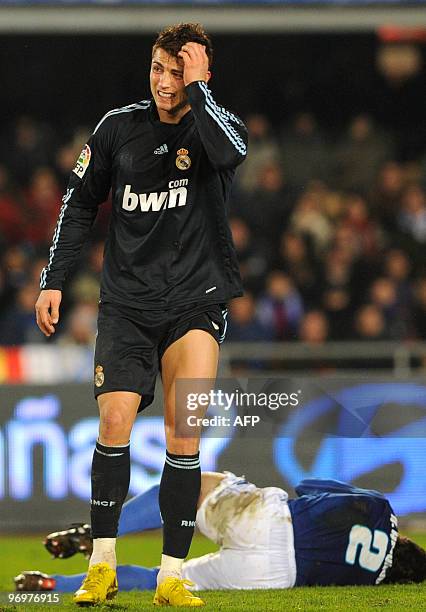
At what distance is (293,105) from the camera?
570 inches

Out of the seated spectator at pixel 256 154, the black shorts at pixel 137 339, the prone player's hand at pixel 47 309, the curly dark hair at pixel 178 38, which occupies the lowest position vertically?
the black shorts at pixel 137 339

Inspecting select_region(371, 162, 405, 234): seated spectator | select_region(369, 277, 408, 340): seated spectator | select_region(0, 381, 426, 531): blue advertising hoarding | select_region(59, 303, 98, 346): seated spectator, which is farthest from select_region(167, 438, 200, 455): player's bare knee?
select_region(371, 162, 405, 234): seated spectator

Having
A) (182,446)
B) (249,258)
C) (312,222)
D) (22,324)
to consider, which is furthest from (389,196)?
(182,446)

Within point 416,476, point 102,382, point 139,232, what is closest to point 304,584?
point 416,476

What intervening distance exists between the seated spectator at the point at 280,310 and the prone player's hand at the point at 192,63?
22.0 ft

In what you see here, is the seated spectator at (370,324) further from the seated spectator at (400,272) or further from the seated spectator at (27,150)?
the seated spectator at (27,150)

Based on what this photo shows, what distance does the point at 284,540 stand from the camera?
525 cm

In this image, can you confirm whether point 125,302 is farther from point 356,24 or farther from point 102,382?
point 356,24

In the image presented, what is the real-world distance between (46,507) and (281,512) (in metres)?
1.60

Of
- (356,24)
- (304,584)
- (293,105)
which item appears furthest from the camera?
(293,105)

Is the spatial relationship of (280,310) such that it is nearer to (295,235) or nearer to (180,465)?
(295,235)

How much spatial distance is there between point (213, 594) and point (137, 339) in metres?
1.12

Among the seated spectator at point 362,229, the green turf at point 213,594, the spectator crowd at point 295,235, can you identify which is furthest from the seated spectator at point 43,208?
the green turf at point 213,594

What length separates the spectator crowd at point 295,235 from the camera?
11320 millimetres
